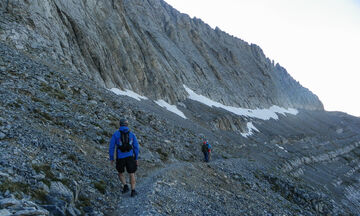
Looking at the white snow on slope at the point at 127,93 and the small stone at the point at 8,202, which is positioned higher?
the white snow on slope at the point at 127,93

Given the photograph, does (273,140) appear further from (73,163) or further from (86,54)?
(73,163)

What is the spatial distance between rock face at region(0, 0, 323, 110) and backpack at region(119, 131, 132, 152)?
20.0 metres

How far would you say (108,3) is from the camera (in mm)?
50469

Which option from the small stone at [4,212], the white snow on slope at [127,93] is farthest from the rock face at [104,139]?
the white snow on slope at [127,93]

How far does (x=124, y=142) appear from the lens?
409 inches

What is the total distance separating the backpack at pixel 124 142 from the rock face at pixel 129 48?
20.0m

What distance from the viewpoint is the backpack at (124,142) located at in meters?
10.4

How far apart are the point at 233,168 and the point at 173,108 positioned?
27.8 meters

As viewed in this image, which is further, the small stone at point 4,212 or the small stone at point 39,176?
the small stone at point 39,176

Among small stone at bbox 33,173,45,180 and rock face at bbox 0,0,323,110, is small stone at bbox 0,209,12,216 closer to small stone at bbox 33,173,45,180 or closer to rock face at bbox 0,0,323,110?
small stone at bbox 33,173,45,180

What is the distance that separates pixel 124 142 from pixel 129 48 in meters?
41.9

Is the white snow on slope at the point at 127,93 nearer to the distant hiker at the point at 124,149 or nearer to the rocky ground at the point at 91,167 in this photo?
the rocky ground at the point at 91,167

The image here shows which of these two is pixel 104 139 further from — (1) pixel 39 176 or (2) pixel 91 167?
(1) pixel 39 176

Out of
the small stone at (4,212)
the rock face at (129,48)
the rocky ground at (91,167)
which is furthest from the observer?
the rock face at (129,48)
